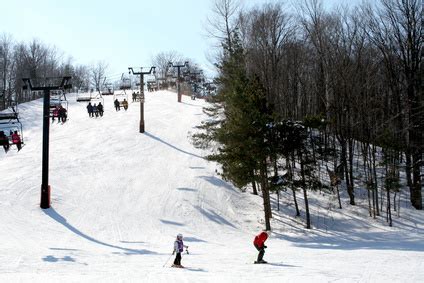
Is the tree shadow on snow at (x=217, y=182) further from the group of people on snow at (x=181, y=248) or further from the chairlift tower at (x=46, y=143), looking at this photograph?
the group of people on snow at (x=181, y=248)

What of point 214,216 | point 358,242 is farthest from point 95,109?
point 358,242

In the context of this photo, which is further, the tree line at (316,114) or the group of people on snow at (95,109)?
the group of people on snow at (95,109)

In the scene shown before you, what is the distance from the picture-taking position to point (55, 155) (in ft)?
113

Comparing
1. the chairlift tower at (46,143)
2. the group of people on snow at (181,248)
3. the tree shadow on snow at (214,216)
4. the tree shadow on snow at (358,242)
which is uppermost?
the chairlift tower at (46,143)

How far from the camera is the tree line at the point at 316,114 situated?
23891mm

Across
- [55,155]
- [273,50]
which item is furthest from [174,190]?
[273,50]

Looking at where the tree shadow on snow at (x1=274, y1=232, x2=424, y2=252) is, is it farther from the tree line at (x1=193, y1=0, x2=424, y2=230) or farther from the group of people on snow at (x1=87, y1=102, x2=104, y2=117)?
the group of people on snow at (x1=87, y1=102, x2=104, y2=117)

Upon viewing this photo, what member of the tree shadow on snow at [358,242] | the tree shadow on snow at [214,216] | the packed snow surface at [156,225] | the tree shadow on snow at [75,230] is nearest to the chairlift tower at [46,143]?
the tree shadow on snow at [75,230]

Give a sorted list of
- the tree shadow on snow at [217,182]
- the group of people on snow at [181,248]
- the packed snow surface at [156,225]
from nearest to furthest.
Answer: the packed snow surface at [156,225]
the group of people on snow at [181,248]
the tree shadow on snow at [217,182]

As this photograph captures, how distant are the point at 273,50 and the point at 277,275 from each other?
81.4 ft

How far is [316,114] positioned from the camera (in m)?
31.9

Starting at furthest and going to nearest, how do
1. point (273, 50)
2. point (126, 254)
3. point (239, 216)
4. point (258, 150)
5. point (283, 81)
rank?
point (283, 81)
point (273, 50)
point (239, 216)
point (258, 150)
point (126, 254)

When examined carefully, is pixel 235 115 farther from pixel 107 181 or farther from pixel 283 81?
pixel 283 81

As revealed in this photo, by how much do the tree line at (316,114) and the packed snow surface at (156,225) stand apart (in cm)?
203
